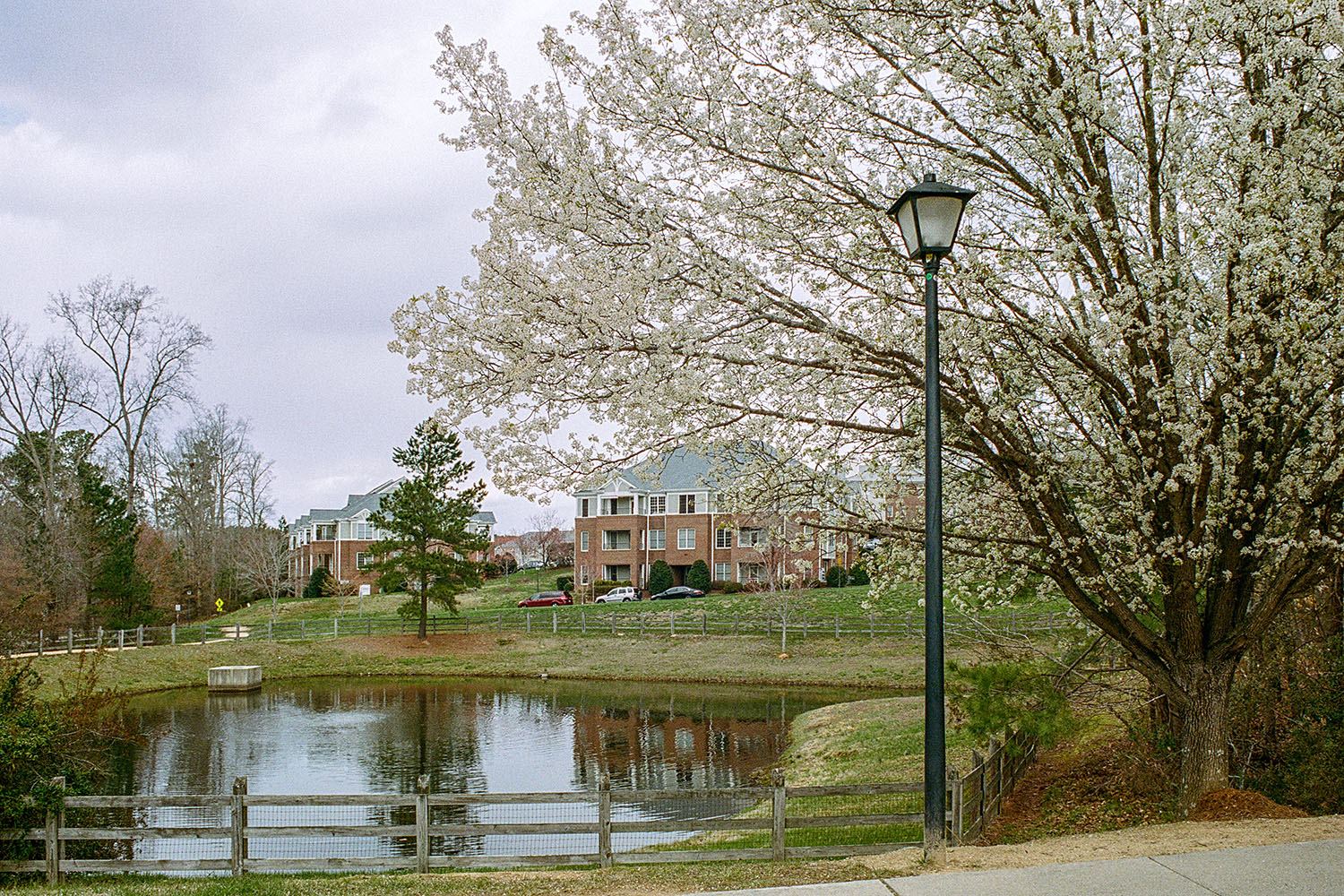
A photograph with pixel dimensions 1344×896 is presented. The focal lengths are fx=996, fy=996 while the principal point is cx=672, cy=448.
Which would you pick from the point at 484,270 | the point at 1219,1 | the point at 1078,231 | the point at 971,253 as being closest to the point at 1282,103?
the point at 1219,1

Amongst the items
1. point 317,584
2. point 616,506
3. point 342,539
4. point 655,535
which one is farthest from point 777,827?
point 342,539

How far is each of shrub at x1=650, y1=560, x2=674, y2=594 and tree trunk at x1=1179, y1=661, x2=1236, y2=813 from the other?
4541 cm

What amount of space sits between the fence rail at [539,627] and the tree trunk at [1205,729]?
2889 centimetres

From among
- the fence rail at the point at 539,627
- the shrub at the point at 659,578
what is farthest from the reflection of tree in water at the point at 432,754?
the shrub at the point at 659,578

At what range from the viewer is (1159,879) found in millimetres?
6766

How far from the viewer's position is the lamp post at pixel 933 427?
23.8 ft

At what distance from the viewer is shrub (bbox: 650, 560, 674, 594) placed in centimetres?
5481

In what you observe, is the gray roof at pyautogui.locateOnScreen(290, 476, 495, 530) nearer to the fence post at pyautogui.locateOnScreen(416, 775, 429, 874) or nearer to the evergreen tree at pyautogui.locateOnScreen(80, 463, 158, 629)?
the evergreen tree at pyautogui.locateOnScreen(80, 463, 158, 629)

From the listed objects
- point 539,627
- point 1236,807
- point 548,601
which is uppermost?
point 1236,807

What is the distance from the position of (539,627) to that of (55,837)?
112 feet

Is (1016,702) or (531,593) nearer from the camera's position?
(1016,702)

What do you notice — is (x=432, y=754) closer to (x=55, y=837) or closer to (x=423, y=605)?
(x=55, y=837)

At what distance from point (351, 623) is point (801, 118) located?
136 feet

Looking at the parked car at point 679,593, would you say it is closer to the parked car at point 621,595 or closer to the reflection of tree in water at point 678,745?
the parked car at point 621,595
